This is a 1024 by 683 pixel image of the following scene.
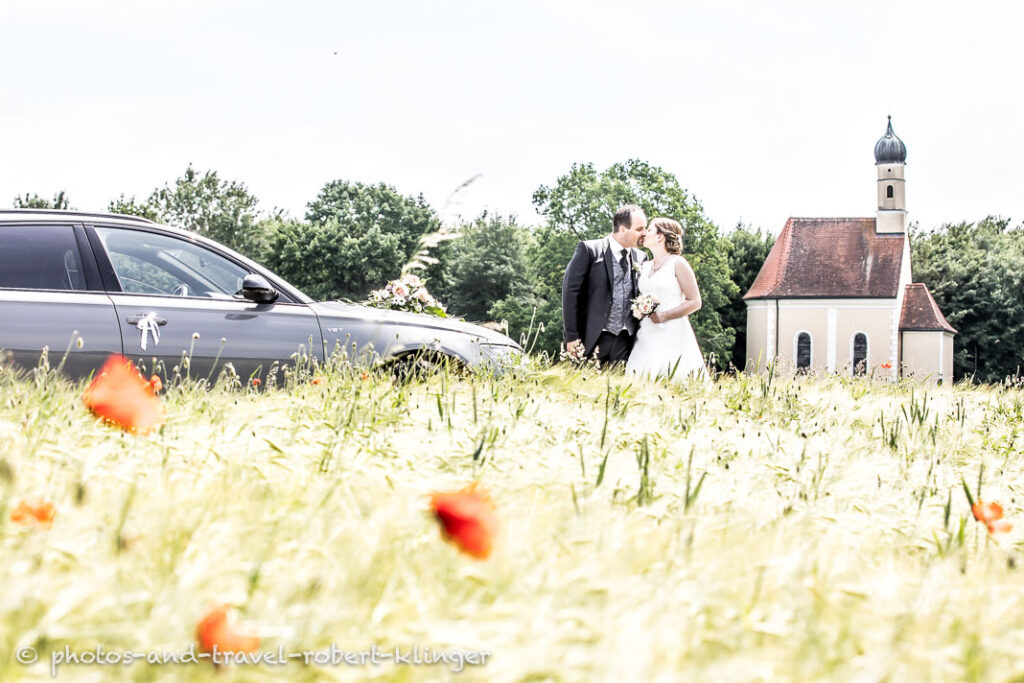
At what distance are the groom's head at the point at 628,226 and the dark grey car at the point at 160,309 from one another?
213 centimetres

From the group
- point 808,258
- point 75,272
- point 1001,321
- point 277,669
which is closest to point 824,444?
point 277,669

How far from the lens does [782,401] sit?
678 centimetres

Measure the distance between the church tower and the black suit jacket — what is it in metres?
46.0

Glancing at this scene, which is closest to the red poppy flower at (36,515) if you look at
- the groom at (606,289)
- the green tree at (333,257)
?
the groom at (606,289)

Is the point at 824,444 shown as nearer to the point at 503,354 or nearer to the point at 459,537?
the point at 503,354

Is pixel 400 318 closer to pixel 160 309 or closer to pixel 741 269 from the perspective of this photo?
pixel 160 309

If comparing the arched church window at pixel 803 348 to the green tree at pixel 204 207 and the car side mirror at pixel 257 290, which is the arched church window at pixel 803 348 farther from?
the car side mirror at pixel 257 290

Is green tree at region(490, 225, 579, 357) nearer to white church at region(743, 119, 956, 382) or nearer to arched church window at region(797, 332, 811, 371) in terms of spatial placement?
white church at region(743, 119, 956, 382)

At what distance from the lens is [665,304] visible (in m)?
8.35

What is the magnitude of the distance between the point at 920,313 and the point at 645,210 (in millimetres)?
17232

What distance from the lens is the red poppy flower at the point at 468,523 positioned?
190 centimetres

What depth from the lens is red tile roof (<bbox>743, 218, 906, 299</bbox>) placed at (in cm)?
4750

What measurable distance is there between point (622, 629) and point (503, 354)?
15.3 feet

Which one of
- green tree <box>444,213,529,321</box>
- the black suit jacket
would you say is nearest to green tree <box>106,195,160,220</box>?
green tree <box>444,213,529,321</box>
